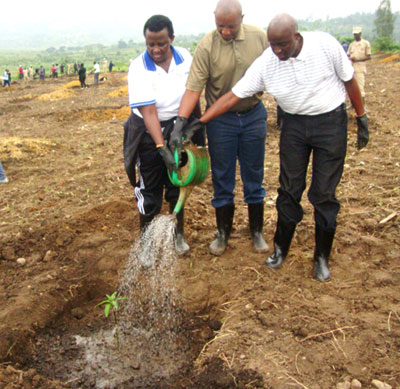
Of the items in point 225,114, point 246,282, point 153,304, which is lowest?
point 153,304

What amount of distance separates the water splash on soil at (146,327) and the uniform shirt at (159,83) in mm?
879

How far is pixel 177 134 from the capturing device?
281cm

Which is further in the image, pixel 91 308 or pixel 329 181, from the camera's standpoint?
pixel 91 308

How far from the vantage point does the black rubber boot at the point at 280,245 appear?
304cm

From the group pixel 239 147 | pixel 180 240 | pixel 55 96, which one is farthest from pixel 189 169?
pixel 55 96

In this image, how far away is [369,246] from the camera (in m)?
3.35

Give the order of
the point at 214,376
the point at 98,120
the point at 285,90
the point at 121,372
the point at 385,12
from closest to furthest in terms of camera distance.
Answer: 1. the point at 214,376
2. the point at 285,90
3. the point at 121,372
4. the point at 98,120
5. the point at 385,12

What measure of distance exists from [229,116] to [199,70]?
385 millimetres

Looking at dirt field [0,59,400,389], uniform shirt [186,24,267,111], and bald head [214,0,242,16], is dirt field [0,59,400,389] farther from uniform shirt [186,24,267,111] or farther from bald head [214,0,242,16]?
bald head [214,0,242,16]

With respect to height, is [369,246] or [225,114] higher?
[225,114]

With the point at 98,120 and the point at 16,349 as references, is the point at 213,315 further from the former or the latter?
the point at 98,120

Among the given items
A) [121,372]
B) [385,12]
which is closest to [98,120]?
[121,372]

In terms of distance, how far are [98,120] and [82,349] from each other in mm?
7551

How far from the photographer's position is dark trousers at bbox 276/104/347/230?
263 centimetres
